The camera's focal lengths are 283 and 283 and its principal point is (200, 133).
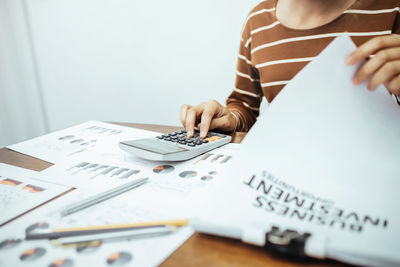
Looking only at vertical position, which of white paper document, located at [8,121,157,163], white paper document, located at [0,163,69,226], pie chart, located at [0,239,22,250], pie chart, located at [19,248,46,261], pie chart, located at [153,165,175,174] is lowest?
pie chart, located at [153,165,175,174]

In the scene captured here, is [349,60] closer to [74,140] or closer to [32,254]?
[32,254]

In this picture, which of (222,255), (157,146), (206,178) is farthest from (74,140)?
(222,255)

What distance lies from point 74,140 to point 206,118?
0.26 m

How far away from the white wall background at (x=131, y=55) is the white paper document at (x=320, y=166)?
91 centimetres

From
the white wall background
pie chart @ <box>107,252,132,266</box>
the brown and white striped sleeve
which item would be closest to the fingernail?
pie chart @ <box>107,252,132,266</box>

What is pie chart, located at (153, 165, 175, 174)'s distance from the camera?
0.38 meters

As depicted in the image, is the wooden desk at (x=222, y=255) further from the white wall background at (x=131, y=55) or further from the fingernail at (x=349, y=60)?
the white wall background at (x=131, y=55)

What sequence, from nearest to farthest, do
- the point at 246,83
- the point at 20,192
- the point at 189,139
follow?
the point at 20,192 → the point at 189,139 → the point at 246,83

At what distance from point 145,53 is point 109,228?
1.23 meters

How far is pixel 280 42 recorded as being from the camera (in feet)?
2.19

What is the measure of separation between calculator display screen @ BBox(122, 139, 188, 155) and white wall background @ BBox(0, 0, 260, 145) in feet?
2.72

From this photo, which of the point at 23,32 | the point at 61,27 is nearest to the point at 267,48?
the point at 61,27

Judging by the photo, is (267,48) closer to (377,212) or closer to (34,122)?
(377,212)

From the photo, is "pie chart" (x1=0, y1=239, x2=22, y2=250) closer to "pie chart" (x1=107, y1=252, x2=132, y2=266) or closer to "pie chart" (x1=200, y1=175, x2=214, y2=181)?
"pie chart" (x1=107, y1=252, x2=132, y2=266)
